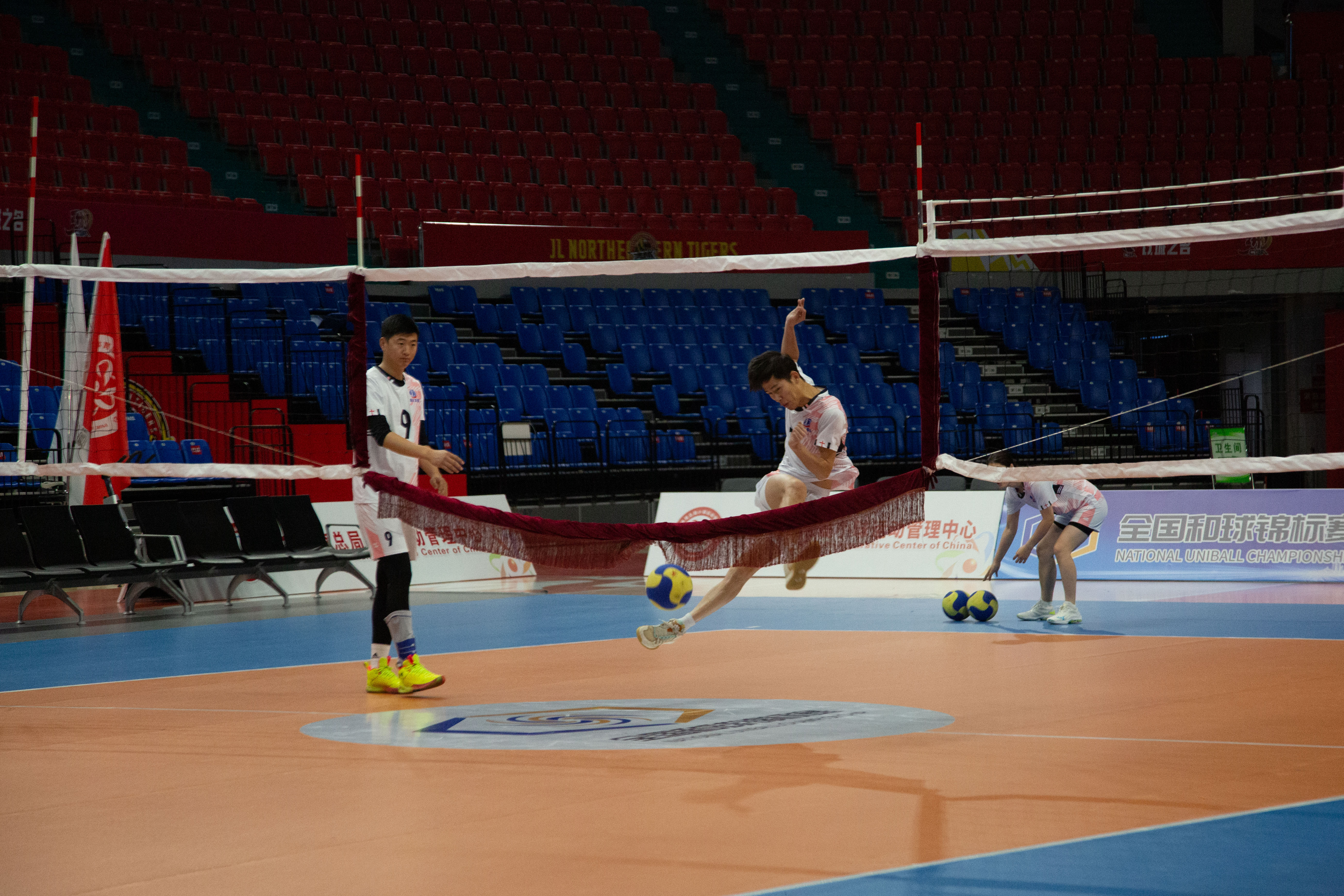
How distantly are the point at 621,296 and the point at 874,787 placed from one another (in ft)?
55.1

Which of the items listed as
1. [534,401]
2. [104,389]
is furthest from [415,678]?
[534,401]

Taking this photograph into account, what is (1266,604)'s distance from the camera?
38.7ft

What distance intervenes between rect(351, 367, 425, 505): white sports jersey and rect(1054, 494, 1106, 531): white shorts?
5.27m

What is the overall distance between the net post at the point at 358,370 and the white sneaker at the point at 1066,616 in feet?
18.2

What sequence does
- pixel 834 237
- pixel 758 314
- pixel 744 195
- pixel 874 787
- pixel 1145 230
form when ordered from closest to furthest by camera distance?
pixel 874 787 → pixel 1145 230 → pixel 758 314 → pixel 834 237 → pixel 744 195

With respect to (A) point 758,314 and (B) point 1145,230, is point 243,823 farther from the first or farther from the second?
(A) point 758,314

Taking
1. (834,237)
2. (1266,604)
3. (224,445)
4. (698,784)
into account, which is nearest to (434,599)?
(224,445)

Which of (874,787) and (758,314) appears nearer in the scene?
(874,787)

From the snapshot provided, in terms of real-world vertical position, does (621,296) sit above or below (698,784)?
above

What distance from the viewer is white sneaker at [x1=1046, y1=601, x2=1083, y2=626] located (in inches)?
417

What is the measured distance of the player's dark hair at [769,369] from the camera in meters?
7.02

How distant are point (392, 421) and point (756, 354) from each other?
44.2ft

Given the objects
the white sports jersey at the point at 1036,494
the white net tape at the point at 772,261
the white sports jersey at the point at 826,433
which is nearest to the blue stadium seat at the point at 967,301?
the white sports jersey at the point at 1036,494

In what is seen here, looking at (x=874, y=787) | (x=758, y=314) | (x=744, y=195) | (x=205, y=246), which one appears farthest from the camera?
(x=744, y=195)
